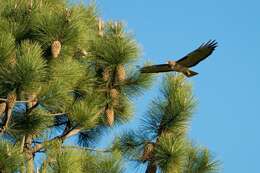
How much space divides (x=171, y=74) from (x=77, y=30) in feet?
2.66

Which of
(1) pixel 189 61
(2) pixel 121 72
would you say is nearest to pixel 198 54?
(1) pixel 189 61

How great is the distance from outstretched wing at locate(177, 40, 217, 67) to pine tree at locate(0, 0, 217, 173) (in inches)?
12.2

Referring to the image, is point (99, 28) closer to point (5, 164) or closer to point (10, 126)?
point (10, 126)

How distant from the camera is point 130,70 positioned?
7.10 meters

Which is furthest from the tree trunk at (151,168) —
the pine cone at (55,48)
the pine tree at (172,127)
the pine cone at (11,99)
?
the pine cone at (11,99)

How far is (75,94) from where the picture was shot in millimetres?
7062

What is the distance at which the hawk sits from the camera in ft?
20.6

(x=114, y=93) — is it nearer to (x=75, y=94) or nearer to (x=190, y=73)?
(x=75, y=94)

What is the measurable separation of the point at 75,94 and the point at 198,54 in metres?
1.18

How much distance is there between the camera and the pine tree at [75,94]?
6.04m

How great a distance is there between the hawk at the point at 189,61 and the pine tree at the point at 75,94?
5.2 inches

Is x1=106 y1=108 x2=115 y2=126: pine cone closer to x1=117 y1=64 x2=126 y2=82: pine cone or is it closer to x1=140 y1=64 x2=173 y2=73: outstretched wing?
x1=117 y1=64 x2=126 y2=82: pine cone

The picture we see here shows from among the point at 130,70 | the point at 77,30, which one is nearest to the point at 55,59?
the point at 77,30

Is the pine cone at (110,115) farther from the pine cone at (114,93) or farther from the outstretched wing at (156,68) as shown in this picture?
the outstretched wing at (156,68)
